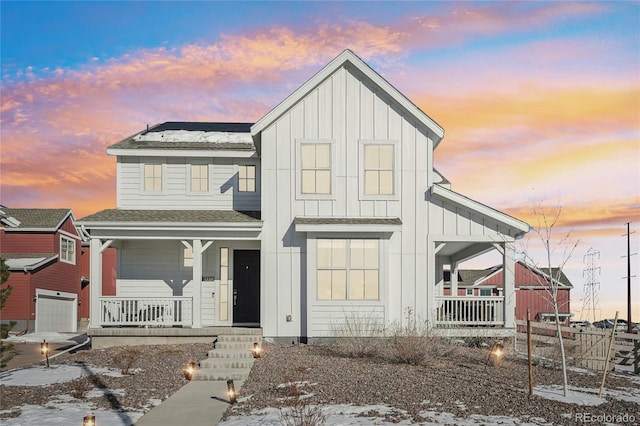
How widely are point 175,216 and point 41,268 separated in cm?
1599

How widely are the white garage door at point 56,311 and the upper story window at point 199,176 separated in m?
14.8

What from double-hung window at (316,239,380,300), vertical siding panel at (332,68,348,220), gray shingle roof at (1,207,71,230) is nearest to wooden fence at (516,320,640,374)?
double-hung window at (316,239,380,300)

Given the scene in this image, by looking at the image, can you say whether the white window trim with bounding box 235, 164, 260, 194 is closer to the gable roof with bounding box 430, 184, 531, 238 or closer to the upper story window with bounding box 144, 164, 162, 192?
the upper story window with bounding box 144, 164, 162, 192

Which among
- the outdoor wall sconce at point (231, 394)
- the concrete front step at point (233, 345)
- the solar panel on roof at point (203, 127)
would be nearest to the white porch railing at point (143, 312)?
the concrete front step at point (233, 345)

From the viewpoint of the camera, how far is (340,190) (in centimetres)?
1936

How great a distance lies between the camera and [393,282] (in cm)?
1916

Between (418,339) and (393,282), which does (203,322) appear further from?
(418,339)

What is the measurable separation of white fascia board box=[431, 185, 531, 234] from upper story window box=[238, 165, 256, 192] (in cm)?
560

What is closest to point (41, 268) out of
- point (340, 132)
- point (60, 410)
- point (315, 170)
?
point (315, 170)

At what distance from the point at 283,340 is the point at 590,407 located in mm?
9609

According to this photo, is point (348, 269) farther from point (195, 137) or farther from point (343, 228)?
point (195, 137)

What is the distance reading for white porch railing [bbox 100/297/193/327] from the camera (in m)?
19.0

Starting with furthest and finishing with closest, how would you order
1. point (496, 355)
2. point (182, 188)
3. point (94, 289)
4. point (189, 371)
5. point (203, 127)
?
→ point (203, 127), point (182, 188), point (94, 289), point (496, 355), point (189, 371)

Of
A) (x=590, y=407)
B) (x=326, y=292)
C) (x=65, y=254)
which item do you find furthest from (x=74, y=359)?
(x=65, y=254)
